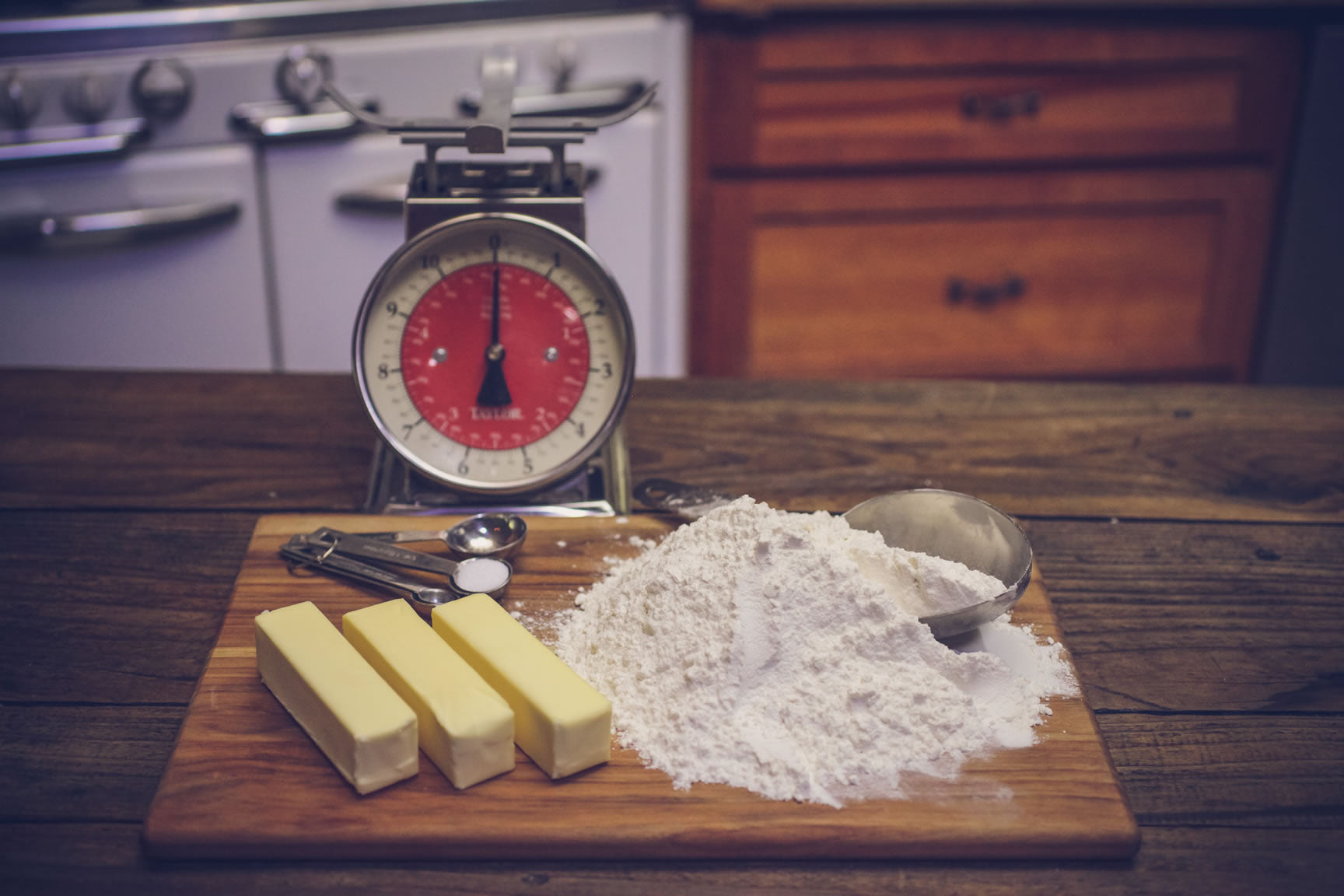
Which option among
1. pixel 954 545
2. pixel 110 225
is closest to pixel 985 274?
pixel 954 545

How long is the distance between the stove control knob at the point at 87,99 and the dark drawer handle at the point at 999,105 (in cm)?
123

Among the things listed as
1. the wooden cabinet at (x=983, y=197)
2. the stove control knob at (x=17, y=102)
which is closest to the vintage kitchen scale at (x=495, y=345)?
the stove control knob at (x=17, y=102)

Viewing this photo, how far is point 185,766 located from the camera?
23.9 inches

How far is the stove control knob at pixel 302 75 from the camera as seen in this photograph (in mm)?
1509

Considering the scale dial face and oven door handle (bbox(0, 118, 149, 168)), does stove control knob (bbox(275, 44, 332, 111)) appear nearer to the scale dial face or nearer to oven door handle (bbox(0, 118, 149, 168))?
oven door handle (bbox(0, 118, 149, 168))

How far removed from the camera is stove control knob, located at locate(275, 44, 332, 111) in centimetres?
151

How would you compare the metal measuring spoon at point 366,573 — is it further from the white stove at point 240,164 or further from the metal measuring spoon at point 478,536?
the white stove at point 240,164

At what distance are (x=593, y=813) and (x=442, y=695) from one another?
0.33 ft

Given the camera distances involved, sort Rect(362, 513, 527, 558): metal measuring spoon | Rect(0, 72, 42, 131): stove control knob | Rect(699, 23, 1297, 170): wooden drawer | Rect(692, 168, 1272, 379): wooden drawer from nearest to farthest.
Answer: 1. Rect(362, 513, 527, 558): metal measuring spoon
2. Rect(0, 72, 42, 131): stove control knob
3. Rect(699, 23, 1297, 170): wooden drawer
4. Rect(692, 168, 1272, 379): wooden drawer

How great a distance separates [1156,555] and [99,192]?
1.35 metres

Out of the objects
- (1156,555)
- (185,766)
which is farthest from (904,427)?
(185,766)

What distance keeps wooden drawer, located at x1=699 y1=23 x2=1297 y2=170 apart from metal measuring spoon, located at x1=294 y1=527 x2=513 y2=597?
114 centimetres

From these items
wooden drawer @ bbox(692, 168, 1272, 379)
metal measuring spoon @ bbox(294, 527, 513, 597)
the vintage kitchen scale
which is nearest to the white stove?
wooden drawer @ bbox(692, 168, 1272, 379)

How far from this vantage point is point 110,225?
1.50 meters
